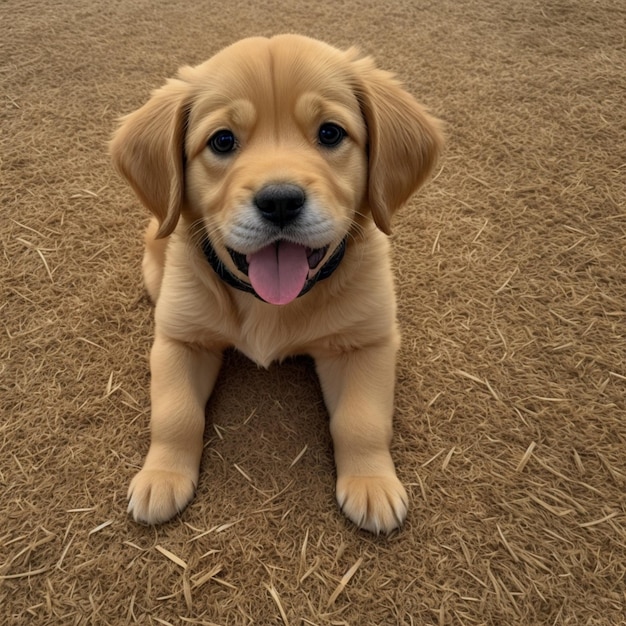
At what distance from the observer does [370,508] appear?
1.82 m

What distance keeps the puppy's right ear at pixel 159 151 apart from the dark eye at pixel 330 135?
0.47m

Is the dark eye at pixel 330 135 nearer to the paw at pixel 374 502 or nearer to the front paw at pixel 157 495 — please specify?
the paw at pixel 374 502

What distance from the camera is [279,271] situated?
1765 millimetres

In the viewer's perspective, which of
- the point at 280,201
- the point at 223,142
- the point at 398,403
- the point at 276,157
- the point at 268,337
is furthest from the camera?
the point at 398,403

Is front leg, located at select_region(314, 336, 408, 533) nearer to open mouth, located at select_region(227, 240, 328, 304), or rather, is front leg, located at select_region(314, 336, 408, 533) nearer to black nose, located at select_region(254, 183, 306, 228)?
open mouth, located at select_region(227, 240, 328, 304)

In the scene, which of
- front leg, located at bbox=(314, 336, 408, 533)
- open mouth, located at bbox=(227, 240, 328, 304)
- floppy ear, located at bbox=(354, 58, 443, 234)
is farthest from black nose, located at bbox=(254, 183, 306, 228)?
front leg, located at bbox=(314, 336, 408, 533)

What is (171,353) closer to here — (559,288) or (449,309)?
(449,309)

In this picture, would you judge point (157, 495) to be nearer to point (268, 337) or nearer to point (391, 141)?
point (268, 337)

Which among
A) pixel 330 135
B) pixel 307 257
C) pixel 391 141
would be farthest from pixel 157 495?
pixel 391 141

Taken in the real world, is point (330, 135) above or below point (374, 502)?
above

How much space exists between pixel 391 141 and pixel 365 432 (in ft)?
3.31

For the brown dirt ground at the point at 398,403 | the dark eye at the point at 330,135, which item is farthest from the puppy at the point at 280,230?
the brown dirt ground at the point at 398,403

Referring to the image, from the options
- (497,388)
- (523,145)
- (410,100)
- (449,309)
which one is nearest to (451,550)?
(497,388)

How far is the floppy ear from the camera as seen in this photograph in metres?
1.84
